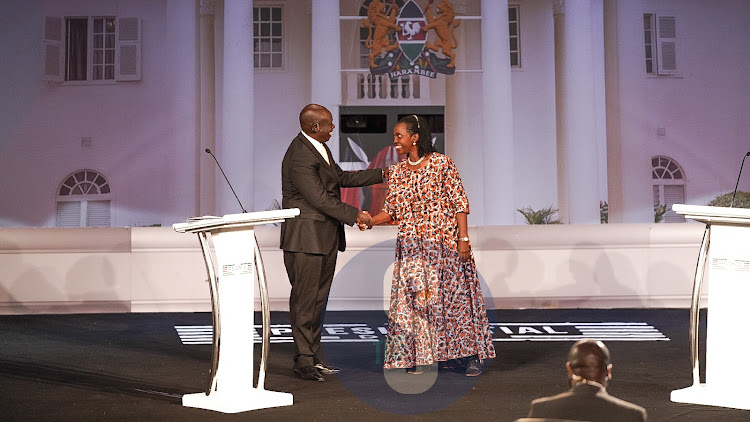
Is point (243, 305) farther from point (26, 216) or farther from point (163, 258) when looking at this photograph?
point (26, 216)

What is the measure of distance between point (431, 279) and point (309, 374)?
32.4 inches

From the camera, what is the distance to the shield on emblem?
14.9 metres

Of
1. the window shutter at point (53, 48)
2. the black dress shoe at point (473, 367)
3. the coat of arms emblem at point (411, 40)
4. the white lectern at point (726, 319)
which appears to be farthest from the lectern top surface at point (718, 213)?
the window shutter at point (53, 48)

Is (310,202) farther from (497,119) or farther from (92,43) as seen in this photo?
(92,43)

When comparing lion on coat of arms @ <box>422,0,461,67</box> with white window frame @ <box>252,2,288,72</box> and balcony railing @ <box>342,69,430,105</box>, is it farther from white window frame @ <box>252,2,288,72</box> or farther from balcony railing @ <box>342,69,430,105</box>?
white window frame @ <box>252,2,288,72</box>

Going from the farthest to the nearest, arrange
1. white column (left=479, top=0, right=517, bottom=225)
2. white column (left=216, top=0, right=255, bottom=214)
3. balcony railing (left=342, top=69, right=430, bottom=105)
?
balcony railing (left=342, top=69, right=430, bottom=105) < white column (left=479, top=0, right=517, bottom=225) < white column (left=216, top=0, right=255, bottom=214)

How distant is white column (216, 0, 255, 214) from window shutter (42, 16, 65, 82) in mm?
3770

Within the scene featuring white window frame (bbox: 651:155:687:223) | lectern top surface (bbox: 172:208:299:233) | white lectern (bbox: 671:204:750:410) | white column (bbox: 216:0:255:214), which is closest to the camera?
lectern top surface (bbox: 172:208:299:233)

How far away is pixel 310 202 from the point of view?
506 centimetres

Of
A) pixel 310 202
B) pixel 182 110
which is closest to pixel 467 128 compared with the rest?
pixel 182 110

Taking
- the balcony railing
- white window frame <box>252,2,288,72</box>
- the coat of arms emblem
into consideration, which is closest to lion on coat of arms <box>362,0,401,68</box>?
the coat of arms emblem

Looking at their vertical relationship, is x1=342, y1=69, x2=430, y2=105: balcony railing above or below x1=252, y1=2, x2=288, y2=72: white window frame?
below

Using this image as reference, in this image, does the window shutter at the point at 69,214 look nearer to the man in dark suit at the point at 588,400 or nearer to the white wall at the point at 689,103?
the white wall at the point at 689,103

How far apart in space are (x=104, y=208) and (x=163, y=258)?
339 inches
